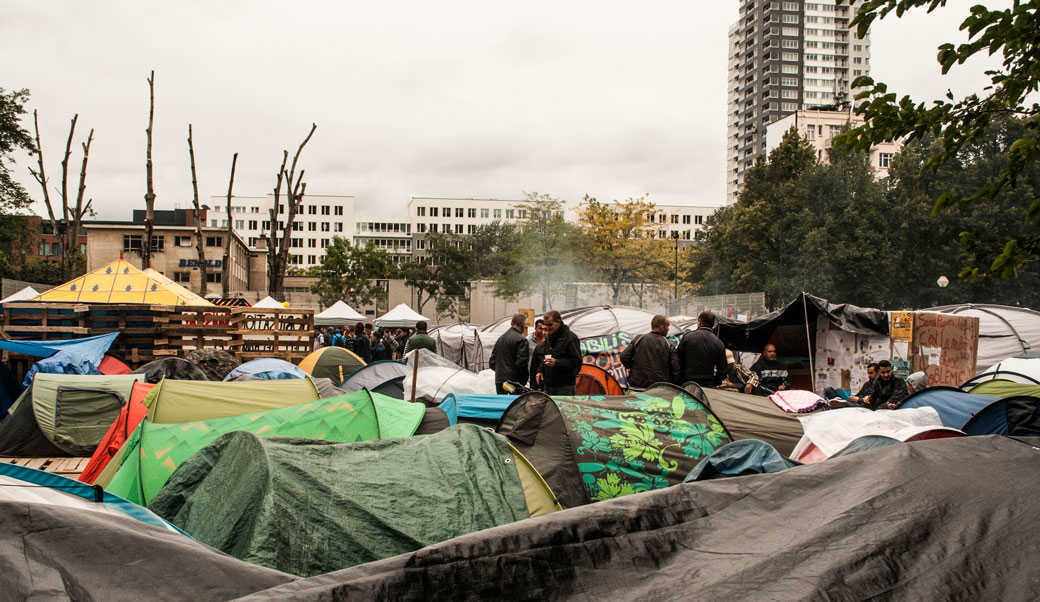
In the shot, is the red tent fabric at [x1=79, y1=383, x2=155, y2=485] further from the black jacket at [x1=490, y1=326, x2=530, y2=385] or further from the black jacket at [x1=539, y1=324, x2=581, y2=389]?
the black jacket at [x1=539, y1=324, x2=581, y2=389]

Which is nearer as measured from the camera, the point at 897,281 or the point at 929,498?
the point at 929,498

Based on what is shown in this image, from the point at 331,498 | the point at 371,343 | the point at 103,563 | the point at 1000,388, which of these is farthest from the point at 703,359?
the point at 371,343

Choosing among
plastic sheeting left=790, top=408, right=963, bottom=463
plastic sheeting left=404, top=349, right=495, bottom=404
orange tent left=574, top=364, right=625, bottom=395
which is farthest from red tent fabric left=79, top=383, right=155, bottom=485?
orange tent left=574, top=364, right=625, bottom=395

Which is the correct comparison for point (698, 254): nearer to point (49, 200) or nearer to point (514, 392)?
point (49, 200)

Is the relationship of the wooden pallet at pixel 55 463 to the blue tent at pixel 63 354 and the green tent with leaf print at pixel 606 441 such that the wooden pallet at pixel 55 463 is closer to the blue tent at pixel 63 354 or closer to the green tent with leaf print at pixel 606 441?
the blue tent at pixel 63 354

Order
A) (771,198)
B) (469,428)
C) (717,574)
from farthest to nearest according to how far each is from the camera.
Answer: (771,198), (469,428), (717,574)

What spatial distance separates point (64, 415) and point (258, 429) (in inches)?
215

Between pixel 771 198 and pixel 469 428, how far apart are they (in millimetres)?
43587

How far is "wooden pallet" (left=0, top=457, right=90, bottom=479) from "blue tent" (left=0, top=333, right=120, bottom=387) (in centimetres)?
176

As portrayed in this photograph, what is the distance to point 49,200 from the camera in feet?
89.5

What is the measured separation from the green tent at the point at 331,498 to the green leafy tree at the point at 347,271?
5822cm

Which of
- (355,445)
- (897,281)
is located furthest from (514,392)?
(897,281)

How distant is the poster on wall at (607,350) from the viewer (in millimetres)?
14383

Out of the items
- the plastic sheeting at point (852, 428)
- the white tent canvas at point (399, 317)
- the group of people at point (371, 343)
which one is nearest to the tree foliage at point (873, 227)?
the white tent canvas at point (399, 317)
